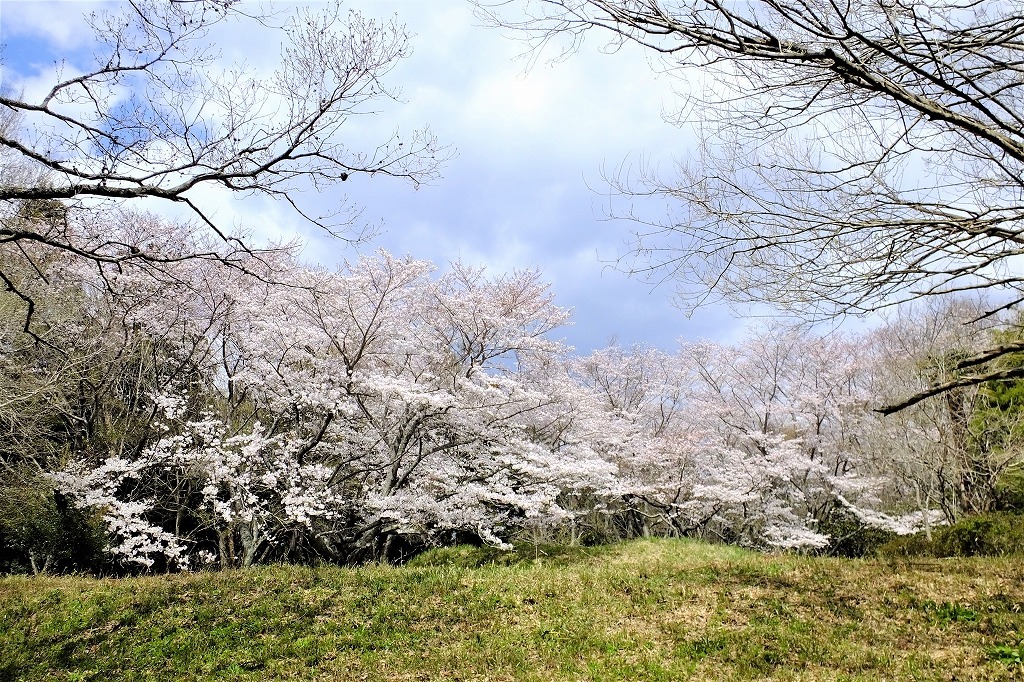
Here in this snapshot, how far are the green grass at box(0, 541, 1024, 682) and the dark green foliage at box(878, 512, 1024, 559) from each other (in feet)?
5.71

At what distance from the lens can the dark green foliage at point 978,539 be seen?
9594mm

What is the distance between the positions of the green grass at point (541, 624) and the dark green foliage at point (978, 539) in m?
1.74

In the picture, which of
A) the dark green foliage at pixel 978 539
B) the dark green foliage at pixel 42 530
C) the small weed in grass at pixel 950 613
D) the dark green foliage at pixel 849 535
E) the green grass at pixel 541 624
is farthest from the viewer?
the dark green foliage at pixel 849 535

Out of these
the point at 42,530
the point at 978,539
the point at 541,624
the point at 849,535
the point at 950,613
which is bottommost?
the point at 849,535

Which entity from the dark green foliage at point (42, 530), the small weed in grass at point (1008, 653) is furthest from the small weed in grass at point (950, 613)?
the dark green foliage at point (42, 530)

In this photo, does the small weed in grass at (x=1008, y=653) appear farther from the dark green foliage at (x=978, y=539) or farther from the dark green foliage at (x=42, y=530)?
the dark green foliage at (x=42, y=530)

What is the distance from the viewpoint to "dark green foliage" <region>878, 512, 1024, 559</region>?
9.59 m

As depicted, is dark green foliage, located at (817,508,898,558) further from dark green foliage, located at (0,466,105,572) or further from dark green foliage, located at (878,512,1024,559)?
dark green foliage, located at (0,466,105,572)

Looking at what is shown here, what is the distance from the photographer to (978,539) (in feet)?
33.0

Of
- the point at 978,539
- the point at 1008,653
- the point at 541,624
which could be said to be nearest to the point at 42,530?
the point at 541,624

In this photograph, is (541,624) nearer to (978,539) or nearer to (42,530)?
(978,539)

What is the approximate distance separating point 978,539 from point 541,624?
7.97m

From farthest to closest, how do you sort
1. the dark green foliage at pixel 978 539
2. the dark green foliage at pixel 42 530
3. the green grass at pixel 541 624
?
the dark green foliage at pixel 42 530
the dark green foliage at pixel 978 539
the green grass at pixel 541 624

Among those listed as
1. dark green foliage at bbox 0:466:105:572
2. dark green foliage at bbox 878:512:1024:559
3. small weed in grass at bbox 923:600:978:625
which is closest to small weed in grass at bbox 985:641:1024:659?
small weed in grass at bbox 923:600:978:625
